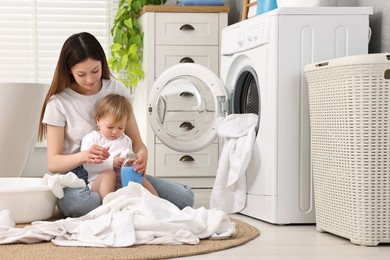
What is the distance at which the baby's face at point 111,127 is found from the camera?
9.60ft

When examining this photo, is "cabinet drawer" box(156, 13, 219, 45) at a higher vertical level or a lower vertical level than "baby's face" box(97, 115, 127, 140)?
higher

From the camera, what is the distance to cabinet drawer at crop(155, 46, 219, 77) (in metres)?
4.37

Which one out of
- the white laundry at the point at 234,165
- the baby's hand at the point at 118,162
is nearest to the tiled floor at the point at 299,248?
the white laundry at the point at 234,165

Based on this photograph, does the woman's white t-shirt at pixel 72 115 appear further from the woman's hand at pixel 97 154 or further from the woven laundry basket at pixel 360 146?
the woven laundry basket at pixel 360 146

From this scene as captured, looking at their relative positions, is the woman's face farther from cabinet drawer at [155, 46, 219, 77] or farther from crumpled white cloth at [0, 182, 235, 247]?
cabinet drawer at [155, 46, 219, 77]

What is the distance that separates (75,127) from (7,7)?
2.37 metres

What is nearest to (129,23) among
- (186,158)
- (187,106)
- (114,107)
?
(186,158)

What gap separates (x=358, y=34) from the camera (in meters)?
2.84

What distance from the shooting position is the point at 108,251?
2191mm

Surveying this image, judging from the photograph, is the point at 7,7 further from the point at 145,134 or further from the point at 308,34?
the point at 308,34

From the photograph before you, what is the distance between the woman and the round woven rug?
1.85ft

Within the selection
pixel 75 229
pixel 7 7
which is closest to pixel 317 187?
pixel 75 229

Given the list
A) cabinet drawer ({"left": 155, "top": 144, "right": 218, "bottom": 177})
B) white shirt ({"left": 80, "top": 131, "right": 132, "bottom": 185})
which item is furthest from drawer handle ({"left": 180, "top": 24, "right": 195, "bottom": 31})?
white shirt ({"left": 80, "top": 131, "right": 132, "bottom": 185})

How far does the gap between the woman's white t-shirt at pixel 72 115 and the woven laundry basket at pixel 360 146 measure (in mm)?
974
